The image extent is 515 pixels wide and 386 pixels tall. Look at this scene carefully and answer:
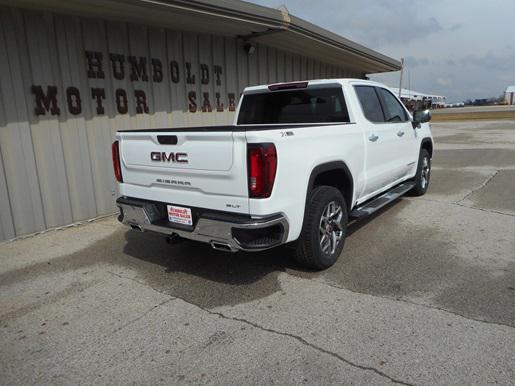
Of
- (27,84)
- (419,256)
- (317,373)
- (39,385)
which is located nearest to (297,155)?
(317,373)

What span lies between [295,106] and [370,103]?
982 millimetres

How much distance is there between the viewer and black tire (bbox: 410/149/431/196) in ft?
22.7

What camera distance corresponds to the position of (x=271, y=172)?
3268 mm

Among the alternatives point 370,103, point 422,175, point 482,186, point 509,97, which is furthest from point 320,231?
point 509,97

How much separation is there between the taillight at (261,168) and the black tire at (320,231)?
2.39ft

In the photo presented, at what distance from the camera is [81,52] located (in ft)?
19.7

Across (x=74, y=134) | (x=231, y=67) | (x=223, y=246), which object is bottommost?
(x=223, y=246)

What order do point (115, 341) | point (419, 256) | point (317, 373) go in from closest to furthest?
point (317, 373) < point (115, 341) < point (419, 256)

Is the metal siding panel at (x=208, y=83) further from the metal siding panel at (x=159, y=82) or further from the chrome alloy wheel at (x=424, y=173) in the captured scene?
the chrome alloy wheel at (x=424, y=173)

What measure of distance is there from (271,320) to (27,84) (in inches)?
181

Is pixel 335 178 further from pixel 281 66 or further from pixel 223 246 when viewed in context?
pixel 281 66

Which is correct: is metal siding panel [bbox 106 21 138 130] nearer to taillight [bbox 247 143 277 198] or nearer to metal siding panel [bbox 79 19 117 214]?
metal siding panel [bbox 79 19 117 214]

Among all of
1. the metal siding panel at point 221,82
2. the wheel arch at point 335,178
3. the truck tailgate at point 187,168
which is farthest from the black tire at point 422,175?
the truck tailgate at point 187,168

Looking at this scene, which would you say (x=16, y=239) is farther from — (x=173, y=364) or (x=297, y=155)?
(x=297, y=155)
